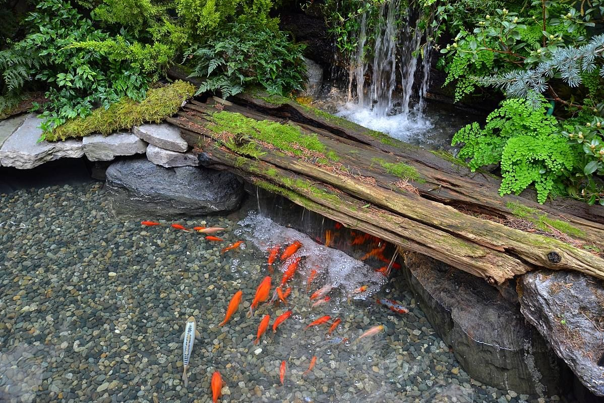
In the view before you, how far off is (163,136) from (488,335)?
152 inches

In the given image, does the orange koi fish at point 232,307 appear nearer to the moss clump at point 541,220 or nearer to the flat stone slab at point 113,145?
the flat stone slab at point 113,145

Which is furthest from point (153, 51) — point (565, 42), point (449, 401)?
point (449, 401)

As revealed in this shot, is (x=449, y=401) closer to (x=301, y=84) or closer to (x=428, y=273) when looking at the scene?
(x=428, y=273)

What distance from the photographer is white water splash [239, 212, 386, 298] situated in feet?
15.0

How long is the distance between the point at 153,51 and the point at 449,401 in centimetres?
478

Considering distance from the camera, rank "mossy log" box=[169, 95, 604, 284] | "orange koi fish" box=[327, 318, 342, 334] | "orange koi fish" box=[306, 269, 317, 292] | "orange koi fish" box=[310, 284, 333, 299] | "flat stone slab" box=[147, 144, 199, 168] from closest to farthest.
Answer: "mossy log" box=[169, 95, 604, 284] → "orange koi fish" box=[327, 318, 342, 334] → "orange koi fish" box=[310, 284, 333, 299] → "orange koi fish" box=[306, 269, 317, 292] → "flat stone slab" box=[147, 144, 199, 168]

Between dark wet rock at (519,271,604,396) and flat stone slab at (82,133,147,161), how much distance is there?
4331mm

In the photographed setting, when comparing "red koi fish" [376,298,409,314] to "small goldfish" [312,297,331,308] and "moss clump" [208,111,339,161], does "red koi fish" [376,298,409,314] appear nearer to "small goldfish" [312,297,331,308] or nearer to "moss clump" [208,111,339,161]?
"small goldfish" [312,297,331,308]

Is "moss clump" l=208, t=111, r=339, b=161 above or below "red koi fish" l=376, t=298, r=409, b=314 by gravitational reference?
above

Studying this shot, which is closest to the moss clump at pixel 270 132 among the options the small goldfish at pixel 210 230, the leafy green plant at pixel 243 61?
the leafy green plant at pixel 243 61

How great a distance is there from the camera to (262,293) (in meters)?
4.26

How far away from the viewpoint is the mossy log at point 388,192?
3430 mm

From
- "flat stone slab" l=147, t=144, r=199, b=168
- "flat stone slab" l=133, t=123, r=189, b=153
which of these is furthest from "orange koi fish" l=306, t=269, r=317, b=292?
"flat stone slab" l=133, t=123, r=189, b=153

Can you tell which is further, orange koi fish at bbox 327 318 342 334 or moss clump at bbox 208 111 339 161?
moss clump at bbox 208 111 339 161
